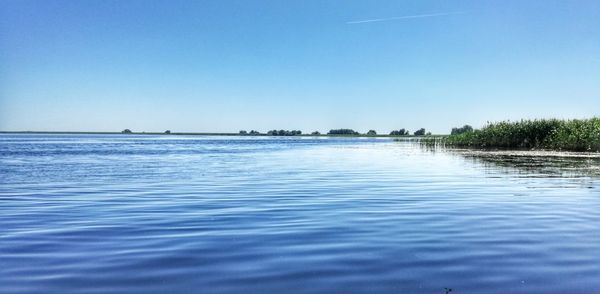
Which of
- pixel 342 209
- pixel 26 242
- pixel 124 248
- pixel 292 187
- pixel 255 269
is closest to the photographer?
pixel 255 269

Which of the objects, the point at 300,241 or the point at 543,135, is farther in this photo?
the point at 543,135

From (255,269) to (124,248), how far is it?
298 cm

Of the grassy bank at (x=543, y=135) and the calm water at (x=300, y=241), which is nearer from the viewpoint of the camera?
the calm water at (x=300, y=241)

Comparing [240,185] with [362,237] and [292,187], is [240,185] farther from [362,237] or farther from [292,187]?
[362,237]

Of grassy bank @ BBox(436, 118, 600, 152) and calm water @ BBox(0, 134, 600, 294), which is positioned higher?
grassy bank @ BBox(436, 118, 600, 152)

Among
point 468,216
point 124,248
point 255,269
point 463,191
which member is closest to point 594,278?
point 255,269

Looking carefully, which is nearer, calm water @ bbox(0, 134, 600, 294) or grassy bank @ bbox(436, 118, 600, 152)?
calm water @ bbox(0, 134, 600, 294)

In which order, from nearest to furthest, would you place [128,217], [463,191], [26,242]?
[26,242]
[128,217]
[463,191]

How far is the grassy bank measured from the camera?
60.3 m

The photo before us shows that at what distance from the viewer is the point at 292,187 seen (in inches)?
854

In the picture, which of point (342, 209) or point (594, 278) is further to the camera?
point (342, 209)

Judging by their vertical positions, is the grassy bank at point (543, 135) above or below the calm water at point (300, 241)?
above

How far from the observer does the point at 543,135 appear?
2694 inches

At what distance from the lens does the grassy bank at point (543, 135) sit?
60.3 meters
